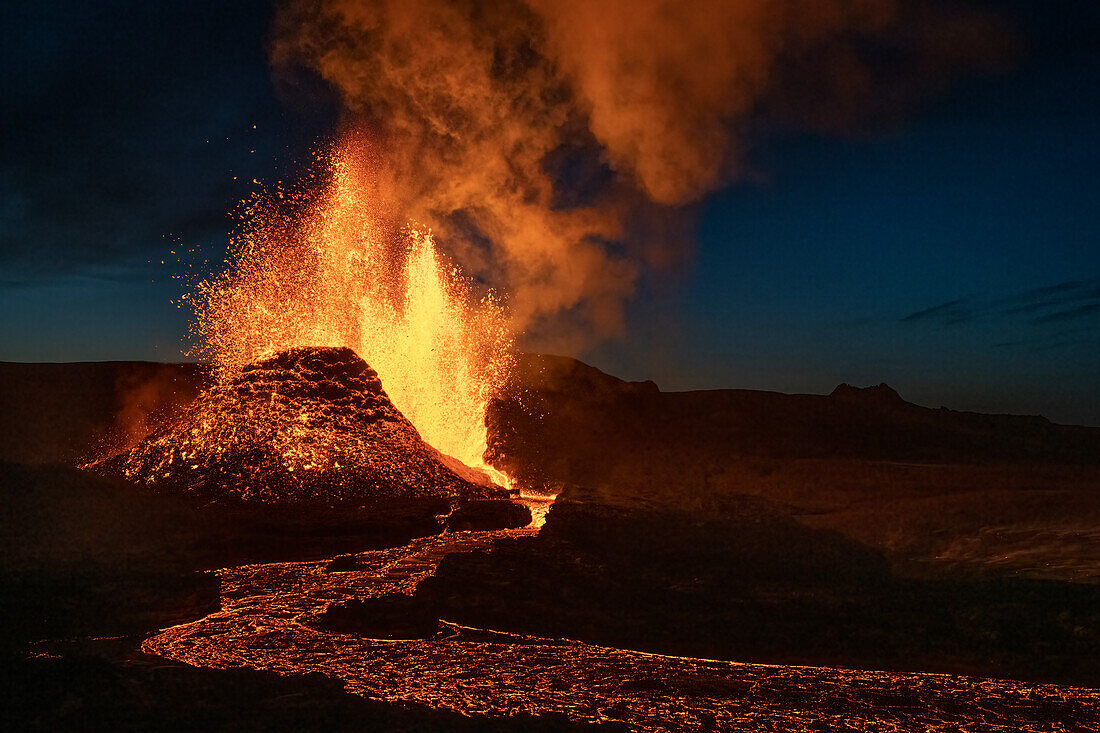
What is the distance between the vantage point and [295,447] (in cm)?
2534

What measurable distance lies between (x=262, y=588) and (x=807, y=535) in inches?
519

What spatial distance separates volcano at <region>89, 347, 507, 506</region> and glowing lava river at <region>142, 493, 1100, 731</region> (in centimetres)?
1041

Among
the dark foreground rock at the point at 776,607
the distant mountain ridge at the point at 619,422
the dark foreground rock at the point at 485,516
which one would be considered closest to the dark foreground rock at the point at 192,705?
the dark foreground rock at the point at 776,607

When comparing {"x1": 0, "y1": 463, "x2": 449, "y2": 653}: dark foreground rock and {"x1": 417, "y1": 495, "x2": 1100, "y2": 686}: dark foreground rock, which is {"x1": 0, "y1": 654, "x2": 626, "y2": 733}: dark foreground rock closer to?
{"x1": 0, "y1": 463, "x2": 449, "y2": 653}: dark foreground rock

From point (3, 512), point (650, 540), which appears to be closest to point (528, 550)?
point (650, 540)

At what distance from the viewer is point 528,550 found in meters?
17.8

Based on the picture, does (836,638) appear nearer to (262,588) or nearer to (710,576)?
(710,576)

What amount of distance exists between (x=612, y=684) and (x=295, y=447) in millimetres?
17441

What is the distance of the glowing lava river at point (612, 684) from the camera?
9297mm

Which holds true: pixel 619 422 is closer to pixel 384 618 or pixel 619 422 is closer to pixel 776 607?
pixel 776 607

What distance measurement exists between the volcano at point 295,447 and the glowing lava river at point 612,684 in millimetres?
10414

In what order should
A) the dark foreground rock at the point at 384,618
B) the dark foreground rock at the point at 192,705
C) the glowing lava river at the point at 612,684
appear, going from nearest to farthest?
the dark foreground rock at the point at 192,705 → the glowing lava river at the point at 612,684 → the dark foreground rock at the point at 384,618

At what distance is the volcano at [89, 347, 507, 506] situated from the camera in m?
23.8

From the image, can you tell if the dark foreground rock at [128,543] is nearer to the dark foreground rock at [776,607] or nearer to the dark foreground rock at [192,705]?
the dark foreground rock at [192,705]
